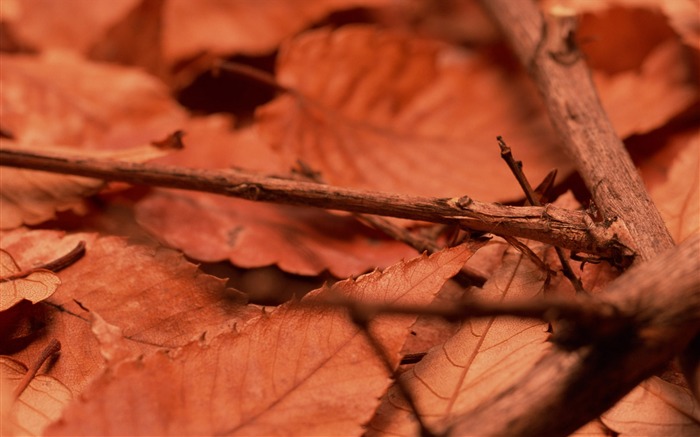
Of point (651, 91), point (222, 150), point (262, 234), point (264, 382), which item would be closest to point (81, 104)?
point (222, 150)

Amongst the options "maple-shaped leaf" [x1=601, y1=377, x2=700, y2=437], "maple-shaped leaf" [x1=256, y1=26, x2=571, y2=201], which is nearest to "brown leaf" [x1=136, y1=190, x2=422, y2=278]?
"maple-shaped leaf" [x1=256, y1=26, x2=571, y2=201]

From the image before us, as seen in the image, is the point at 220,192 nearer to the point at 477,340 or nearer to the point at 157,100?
the point at 477,340

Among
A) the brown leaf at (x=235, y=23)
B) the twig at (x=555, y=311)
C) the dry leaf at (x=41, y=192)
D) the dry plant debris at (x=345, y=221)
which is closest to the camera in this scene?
the twig at (x=555, y=311)

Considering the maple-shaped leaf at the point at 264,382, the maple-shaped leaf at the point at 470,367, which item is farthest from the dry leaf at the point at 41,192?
the maple-shaped leaf at the point at 470,367

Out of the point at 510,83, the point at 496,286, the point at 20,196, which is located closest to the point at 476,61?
the point at 510,83

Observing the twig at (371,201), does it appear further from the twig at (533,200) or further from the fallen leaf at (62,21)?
the fallen leaf at (62,21)

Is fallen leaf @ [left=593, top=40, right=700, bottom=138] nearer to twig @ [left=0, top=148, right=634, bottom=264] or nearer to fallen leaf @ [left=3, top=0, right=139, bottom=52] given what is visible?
twig @ [left=0, top=148, right=634, bottom=264]
